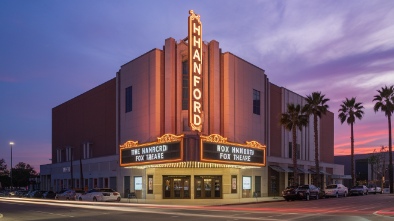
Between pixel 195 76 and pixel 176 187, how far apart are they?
12679 millimetres

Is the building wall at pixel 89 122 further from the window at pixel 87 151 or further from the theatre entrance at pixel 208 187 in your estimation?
the theatre entrance at pixel 208 187

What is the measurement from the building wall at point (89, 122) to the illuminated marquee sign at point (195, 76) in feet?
62.3

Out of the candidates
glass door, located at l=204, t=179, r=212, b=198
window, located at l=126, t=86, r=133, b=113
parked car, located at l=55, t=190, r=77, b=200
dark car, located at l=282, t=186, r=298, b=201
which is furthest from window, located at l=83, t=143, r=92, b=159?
dark car, located at l=282, t=186, r=298, b=201

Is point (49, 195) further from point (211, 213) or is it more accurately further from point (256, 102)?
point (211, 213)

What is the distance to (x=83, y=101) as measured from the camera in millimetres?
74625

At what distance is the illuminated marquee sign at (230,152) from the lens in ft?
152

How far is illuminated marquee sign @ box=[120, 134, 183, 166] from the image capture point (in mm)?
46000

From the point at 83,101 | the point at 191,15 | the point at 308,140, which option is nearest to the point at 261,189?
the point at 308,140

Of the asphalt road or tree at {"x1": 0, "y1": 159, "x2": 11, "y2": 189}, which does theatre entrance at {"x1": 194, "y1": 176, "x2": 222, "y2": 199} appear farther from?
tree at {"x1": 0, "y1": 159, "x2": 11, "y2": 189}

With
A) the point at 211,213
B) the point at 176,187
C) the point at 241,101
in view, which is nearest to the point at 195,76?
the point at 241,101

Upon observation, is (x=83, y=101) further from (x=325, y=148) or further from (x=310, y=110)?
(x=325, y=148)

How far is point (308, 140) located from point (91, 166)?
34.4m

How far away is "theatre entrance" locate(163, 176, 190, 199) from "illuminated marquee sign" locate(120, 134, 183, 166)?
3.73 meters

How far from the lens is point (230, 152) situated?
4909 centimetres
